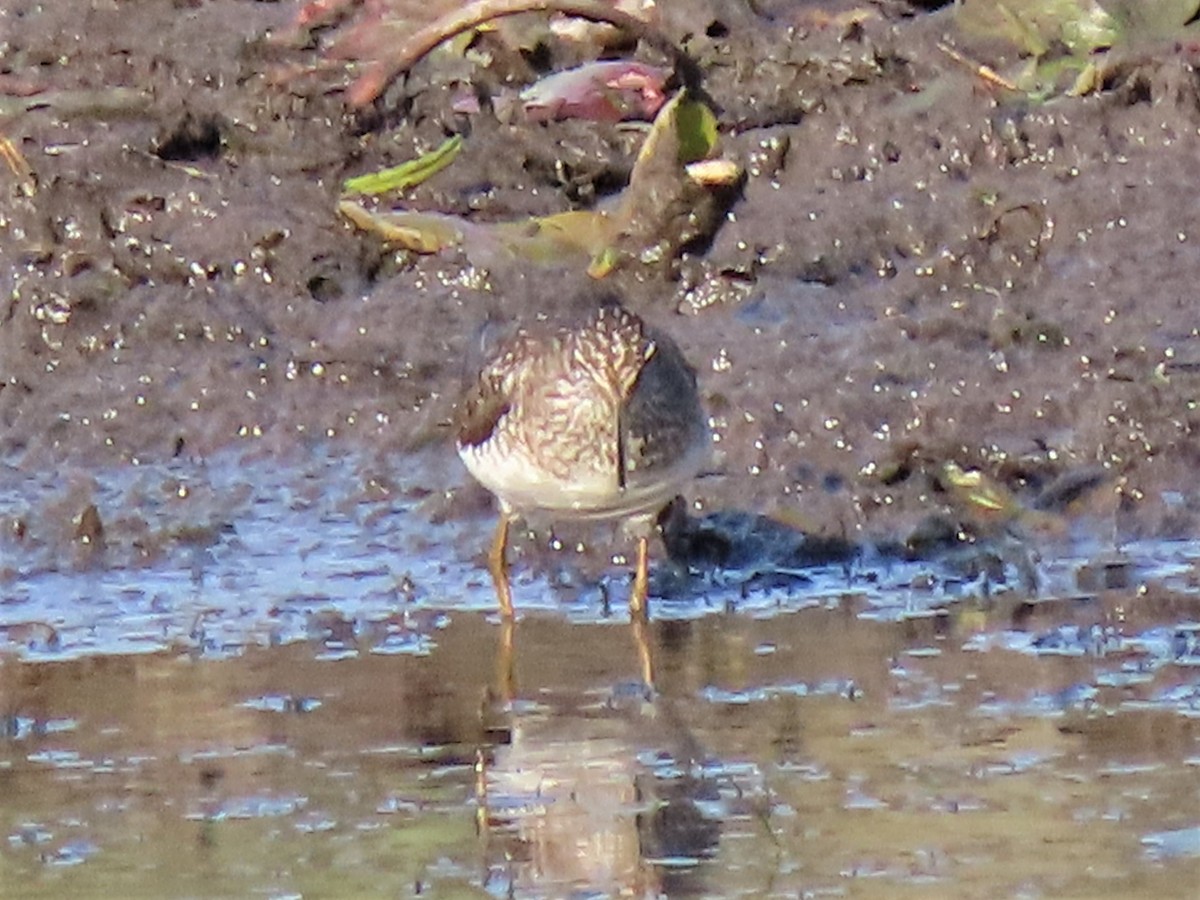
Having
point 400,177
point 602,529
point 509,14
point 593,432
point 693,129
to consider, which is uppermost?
point 509,14

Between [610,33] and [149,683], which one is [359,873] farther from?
[610,33]

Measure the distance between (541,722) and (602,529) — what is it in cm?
177

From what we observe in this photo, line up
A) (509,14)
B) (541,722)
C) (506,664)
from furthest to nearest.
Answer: (509,14), (506,664), (541,722)

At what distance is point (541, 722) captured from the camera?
256 inches

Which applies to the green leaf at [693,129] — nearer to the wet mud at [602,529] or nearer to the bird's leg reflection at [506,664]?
the wet mud at [602,529]

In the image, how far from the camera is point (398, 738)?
646 cm

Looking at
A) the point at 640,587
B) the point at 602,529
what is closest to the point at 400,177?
the point at 602,529

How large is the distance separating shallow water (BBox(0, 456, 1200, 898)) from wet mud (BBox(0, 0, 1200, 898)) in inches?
0.7

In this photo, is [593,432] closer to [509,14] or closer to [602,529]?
[602,529]

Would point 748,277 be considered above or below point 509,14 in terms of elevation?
below

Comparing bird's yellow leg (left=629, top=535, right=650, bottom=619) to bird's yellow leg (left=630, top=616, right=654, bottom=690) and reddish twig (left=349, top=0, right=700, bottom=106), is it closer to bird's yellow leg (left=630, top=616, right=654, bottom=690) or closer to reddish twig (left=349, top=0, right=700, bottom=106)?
bird's yellow leg (left=630, top=616, right=654, bottom=690)

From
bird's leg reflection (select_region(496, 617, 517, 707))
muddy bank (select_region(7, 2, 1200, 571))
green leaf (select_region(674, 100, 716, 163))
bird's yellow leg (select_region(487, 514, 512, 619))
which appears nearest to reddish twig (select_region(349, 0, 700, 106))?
green leaf (select_region(674, 100, 716, 163))

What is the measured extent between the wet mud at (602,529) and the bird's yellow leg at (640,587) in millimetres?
67

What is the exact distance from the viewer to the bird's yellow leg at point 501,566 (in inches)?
296
